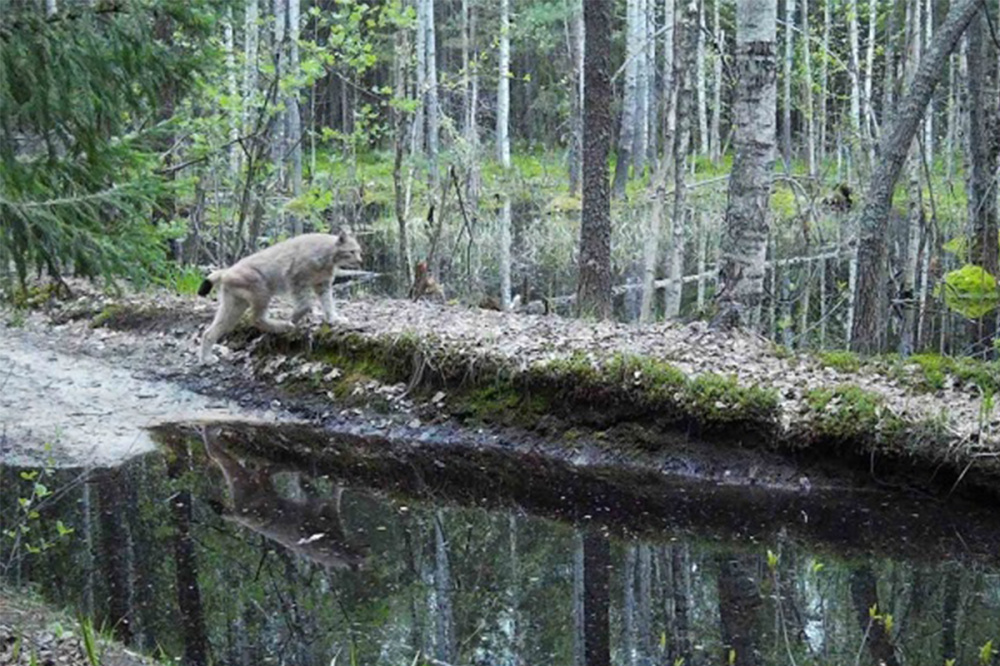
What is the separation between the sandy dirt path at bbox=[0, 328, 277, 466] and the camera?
1079 centimetres

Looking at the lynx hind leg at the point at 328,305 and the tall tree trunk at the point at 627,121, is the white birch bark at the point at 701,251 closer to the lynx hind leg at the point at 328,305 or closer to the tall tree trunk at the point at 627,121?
the tall tree trunk at the point at 627,121

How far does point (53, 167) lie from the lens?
854 centimetres

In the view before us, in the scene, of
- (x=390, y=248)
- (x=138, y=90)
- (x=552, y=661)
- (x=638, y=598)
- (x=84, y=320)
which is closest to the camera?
(x=552, y=661)

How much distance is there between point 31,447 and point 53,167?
3.38 m

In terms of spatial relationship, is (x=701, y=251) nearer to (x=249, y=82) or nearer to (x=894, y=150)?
(x=249, y=82)

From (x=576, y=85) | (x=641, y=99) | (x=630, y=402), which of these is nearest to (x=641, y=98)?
(x=641, y=99)

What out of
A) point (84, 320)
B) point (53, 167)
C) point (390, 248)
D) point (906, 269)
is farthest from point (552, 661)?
point (390, 248)

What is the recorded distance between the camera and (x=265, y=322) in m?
12.7

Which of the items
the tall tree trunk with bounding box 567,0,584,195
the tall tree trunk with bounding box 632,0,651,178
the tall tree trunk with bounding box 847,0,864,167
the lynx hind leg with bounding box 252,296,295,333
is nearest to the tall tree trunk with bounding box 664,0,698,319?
the tall tree trunk with bounding box 847,0,864,167

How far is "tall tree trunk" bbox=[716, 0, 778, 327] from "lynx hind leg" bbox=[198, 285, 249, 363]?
5.22 m

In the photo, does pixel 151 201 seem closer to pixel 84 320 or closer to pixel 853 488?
pixel 853 488

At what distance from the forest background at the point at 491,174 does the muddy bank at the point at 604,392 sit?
1283mm

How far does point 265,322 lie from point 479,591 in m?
5.83

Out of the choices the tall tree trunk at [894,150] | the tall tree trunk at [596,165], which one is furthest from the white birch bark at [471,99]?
the tall tree trunk at [894,150]
